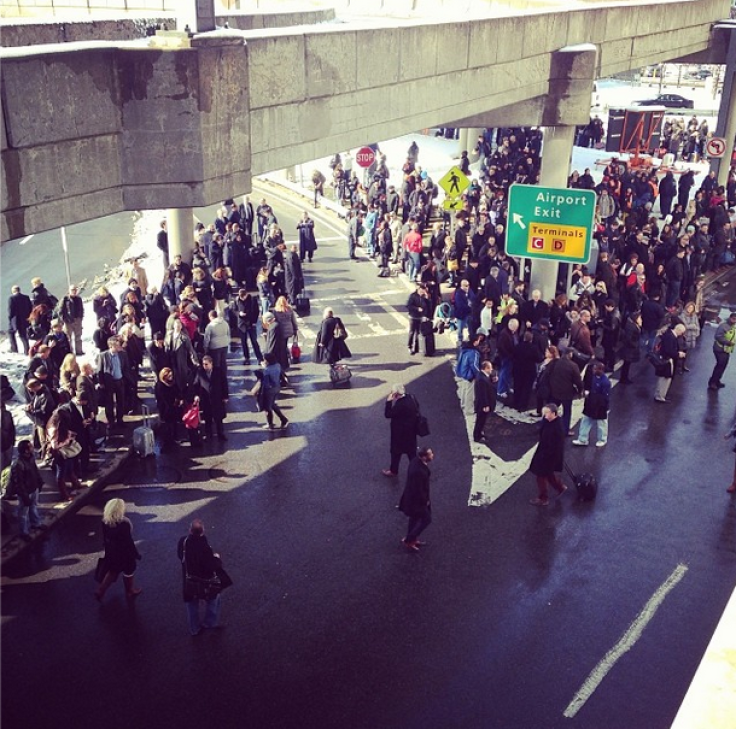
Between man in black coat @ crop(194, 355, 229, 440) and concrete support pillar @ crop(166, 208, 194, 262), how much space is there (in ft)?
22.7

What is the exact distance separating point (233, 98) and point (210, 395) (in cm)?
448

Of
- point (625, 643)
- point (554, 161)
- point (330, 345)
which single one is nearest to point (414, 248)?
point (554, 161)

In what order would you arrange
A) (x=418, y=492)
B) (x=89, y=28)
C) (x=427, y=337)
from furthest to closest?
(x=89, y=28)
(x=427, y=337)
(x=418, y=492)

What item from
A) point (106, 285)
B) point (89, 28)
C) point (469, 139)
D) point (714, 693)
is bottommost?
point (106, 285)

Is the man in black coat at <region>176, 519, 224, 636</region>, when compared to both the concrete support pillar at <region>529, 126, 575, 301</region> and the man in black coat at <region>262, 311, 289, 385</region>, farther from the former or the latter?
the concrete support pillar at <region>529, 126, 575, 301</region>

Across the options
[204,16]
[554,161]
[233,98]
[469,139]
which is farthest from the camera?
[469,139]

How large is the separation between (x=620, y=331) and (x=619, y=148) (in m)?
12.7

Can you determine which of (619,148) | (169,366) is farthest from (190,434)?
(619,148)

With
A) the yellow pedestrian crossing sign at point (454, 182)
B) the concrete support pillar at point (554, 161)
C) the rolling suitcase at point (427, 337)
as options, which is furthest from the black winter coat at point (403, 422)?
the concrete support pillar at point (554, 161)

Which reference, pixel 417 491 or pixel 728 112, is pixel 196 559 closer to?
pixel 417 491

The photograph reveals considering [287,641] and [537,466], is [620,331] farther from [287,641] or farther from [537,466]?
[287,641]

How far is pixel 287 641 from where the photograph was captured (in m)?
9.71

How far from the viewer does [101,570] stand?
10211mm

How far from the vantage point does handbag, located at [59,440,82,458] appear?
12.2 meters
